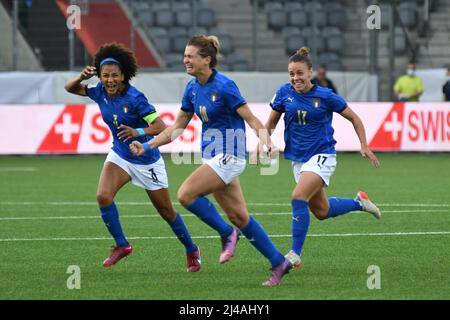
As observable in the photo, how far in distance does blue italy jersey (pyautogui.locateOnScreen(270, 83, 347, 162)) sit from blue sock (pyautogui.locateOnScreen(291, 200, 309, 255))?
0.54m

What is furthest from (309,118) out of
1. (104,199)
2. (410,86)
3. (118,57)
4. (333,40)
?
(333,40)

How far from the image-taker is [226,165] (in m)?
10.1

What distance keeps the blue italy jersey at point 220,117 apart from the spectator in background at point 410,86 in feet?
66.7

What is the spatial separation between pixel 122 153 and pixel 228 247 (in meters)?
1.28

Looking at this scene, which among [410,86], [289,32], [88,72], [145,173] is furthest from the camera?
[289,32]

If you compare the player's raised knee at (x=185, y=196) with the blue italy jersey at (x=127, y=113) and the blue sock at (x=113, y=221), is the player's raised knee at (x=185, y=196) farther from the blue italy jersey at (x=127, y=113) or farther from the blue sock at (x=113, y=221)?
the blue sock at (x=113, y=221)

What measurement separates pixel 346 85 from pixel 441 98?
3336mm

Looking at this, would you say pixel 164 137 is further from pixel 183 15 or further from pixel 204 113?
pixel 183 15

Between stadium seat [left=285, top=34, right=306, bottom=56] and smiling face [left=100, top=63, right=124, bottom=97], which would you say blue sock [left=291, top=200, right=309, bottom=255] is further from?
stadium seat [left=285, top=34, right=306, bottom=56]

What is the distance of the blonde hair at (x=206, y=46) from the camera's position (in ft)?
33.6

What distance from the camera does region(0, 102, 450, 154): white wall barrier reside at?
2634 cm

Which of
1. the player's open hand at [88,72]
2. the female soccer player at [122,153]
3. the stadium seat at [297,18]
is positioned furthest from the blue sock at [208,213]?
the stadium seat at [297,18]

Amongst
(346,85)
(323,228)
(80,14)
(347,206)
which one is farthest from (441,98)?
(347,206)

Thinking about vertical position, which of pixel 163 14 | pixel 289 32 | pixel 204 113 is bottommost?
pixel 289 32
